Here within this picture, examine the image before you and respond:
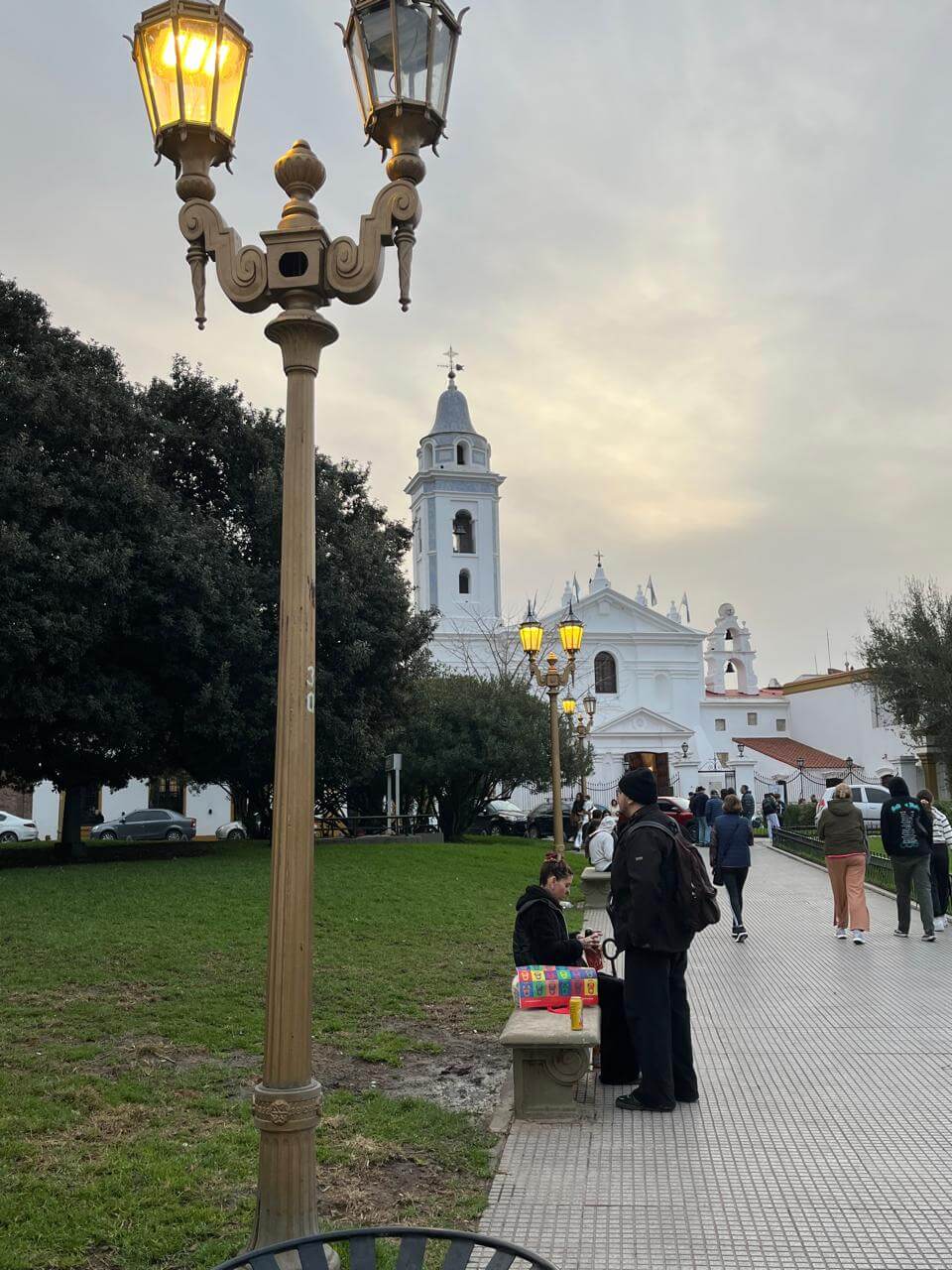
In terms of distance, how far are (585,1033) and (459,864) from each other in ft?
52.9

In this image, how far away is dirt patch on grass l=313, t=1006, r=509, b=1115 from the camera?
266 inches

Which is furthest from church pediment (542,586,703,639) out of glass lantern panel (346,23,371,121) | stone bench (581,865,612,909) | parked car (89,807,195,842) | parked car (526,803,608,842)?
glass lantern panel (346,23,371,121)

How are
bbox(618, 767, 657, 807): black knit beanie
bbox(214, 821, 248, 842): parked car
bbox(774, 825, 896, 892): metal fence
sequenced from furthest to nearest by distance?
1. bbox(214, 821, 248, 842): parked car
2. bbox(774, 825, 896, 892): metal fence
3. bbox(618, 767, 657, 807): black knit beanie

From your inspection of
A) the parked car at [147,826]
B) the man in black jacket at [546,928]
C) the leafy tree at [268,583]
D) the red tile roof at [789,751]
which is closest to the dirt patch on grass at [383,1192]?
the man in black jacket at [546,928]

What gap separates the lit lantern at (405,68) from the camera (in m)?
4.22

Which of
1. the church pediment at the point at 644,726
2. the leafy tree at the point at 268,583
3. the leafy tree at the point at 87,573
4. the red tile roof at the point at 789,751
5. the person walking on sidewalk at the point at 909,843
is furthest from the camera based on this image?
the red tile roof at the point at 789,751

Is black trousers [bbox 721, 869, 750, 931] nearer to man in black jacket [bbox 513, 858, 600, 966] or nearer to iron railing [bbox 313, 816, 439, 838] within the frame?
man in black jacket [bbox 513, 858, 600, 966]

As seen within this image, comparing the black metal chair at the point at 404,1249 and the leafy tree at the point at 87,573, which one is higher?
the leafy tree at the point at 87,573

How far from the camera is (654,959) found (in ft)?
20.7

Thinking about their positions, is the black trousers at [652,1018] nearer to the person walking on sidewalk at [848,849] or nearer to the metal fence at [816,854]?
the person walking on sidewalk at [848,849]

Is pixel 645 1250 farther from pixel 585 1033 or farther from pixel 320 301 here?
pixel 320 301

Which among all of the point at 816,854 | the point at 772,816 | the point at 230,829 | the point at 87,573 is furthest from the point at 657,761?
the point at 87,573

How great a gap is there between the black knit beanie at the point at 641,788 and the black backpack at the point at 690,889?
220 millimetres

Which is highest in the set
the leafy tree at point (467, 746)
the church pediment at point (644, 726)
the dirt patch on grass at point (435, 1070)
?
the church pediment at point (644, 726)
